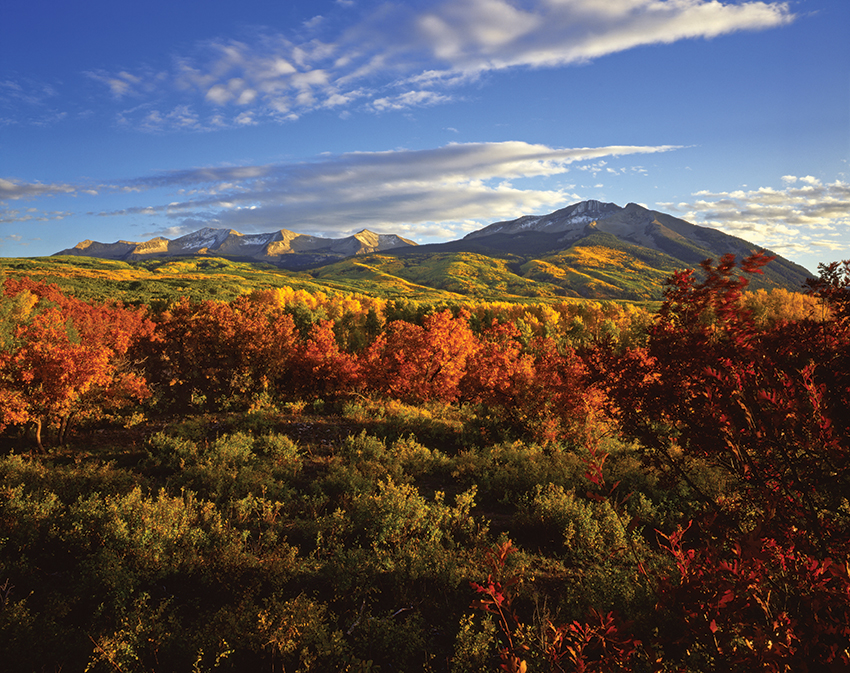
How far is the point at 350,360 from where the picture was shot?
20.9 meters

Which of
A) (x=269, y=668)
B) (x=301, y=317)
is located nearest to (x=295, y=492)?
(x=269, y=668)

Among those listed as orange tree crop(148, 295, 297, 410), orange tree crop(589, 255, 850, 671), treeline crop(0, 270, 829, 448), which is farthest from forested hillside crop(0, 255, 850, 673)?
orange tree crop(148, 295, 297, 410)

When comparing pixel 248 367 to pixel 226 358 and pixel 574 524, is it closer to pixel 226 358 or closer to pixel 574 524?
pixel 226 358

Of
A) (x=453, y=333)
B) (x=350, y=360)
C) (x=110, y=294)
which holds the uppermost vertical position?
(x=110, y=294)

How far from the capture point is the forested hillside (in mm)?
3730

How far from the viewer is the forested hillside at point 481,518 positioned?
373cm

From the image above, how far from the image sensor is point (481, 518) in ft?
28.9

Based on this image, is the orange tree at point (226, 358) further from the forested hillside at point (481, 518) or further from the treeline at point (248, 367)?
the forested hillside at point (481, 518)

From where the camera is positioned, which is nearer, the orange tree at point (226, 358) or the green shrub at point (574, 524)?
the green shrub at point (574, 524)

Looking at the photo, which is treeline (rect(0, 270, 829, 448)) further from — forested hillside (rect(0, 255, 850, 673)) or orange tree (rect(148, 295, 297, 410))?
forested hillside (rect(0, 255, 850, 673))

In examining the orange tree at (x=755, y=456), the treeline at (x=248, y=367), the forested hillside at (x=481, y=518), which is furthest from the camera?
the treeline at (x=248, y=367)

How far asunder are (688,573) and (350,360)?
18180 millimetres

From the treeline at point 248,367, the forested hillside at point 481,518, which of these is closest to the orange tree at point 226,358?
the treeline at point 248,367

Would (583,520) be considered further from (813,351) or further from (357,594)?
(813,351)
